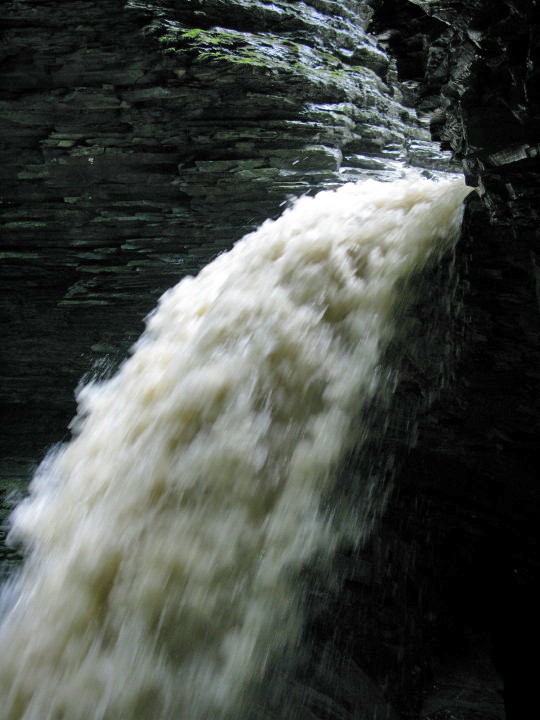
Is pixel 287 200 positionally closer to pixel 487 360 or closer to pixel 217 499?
pixel 487 360

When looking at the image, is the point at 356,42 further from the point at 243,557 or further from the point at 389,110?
the point at 243,557

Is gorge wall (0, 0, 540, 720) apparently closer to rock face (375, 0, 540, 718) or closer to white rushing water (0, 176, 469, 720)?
rock face (375, 0, 540, 718)

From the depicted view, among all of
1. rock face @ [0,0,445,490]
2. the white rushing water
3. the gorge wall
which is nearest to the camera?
the white rushing water

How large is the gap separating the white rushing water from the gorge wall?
0.55 metres

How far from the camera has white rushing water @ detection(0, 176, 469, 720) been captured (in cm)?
230

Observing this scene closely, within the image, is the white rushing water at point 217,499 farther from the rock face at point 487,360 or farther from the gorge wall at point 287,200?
the gorge wall at point 287,200

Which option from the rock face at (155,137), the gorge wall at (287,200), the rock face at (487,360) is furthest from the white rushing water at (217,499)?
the rock face at (155,137)

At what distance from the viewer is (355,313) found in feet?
10.0

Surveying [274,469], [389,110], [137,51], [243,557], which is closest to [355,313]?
[274,469]

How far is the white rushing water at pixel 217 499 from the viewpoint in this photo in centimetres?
230

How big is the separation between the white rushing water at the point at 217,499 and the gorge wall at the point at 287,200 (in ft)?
1.81

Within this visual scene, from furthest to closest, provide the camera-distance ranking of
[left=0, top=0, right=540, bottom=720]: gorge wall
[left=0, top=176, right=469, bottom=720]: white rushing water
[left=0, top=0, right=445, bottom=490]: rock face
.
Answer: [left=0, top=0, right=445, bottom=490]: rock face → [left=0, top=0, right=540, bottom=720]: gorge wall → [left=0, top=176, right=469, bottom=720]: white rushing water

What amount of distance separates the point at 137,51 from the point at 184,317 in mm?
6086

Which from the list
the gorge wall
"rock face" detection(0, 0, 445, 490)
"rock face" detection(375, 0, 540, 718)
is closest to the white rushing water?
"rock face" detection(375, 0, 540, 718)
